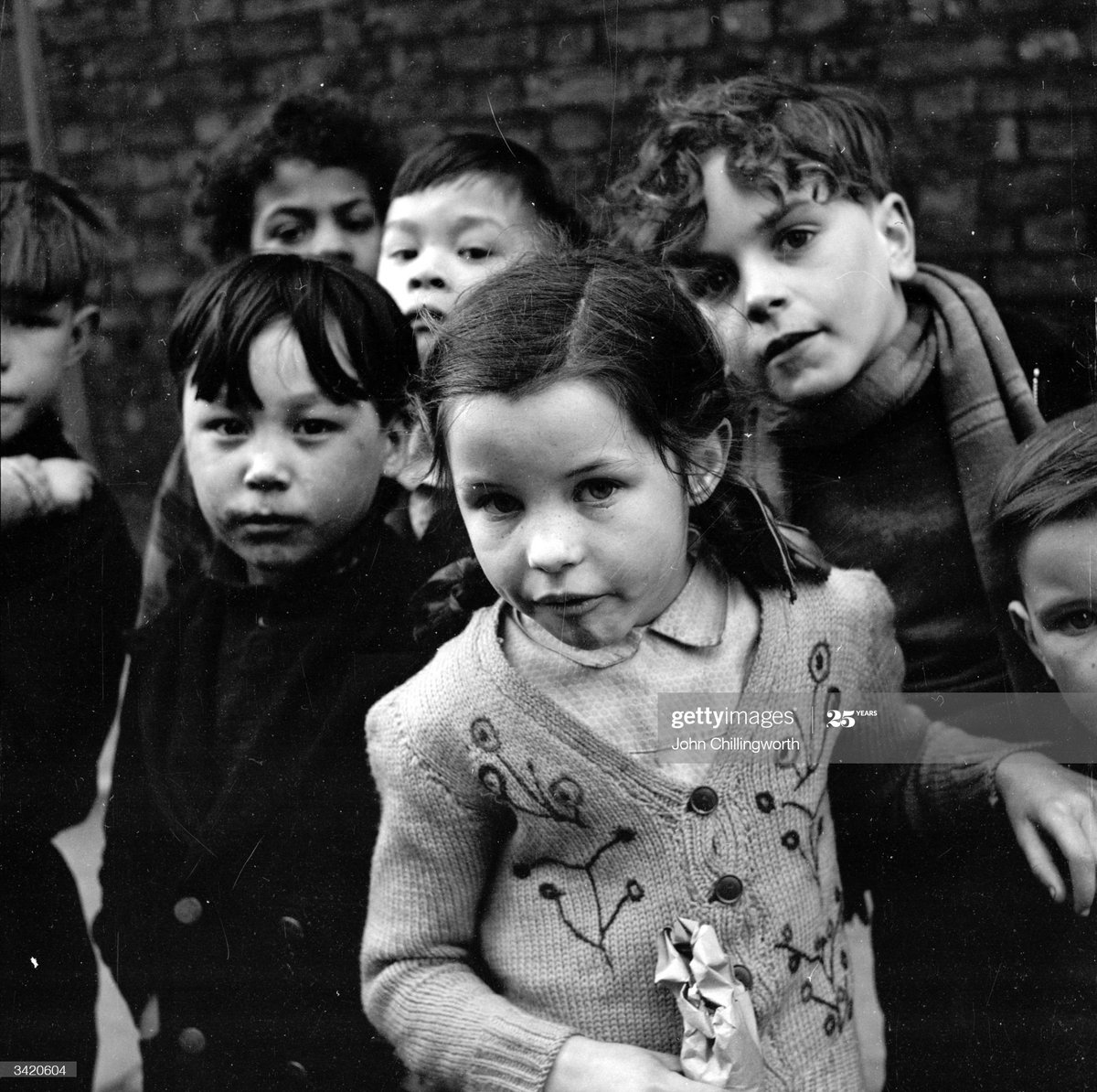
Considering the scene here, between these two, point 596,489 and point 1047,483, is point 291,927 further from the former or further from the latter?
point 1047,483

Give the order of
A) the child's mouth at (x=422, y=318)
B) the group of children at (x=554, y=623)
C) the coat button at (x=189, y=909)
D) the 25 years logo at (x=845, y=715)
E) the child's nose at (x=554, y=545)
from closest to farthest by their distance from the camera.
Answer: the child's nose at (x=554, y=545)
the group of children at (x=554, y=623)
the 25 years logo at (x=845, y=715)
the child's mouth at (x=422, y=318)
the coat button at (x=189, y=909)

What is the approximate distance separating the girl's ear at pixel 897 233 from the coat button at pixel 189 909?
1.75 metres

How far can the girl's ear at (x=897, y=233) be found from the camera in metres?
2.42

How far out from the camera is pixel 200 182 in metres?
2.65

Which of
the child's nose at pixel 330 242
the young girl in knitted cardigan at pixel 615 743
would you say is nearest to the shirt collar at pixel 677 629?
the young girl in knitted cardigan at pixel 615 743

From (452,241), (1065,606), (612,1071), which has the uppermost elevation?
(452,241)

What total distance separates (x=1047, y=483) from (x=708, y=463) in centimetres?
63

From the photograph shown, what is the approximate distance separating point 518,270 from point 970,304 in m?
0.83

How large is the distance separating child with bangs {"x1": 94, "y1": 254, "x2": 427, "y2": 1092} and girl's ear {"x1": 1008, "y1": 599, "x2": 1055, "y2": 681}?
1.08 metres

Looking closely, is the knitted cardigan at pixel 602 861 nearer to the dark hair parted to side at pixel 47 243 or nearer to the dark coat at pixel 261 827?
the dark coat at pixel 261 827

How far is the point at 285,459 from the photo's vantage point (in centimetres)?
248

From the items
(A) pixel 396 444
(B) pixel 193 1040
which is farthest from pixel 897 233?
(B) pixel 193 1040

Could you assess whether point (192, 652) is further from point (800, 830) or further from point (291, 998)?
point (800, 830)

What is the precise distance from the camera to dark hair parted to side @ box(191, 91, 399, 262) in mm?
2590
